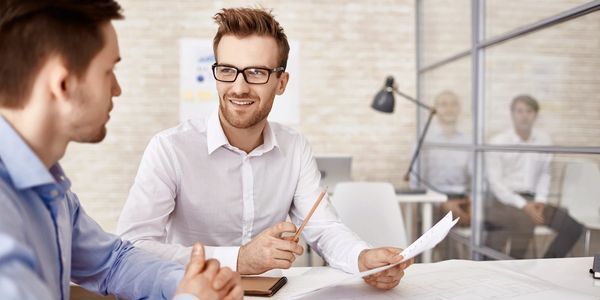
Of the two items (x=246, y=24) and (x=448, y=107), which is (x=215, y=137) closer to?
(x=246, y=24)

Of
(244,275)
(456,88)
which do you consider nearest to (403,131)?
(456,88)

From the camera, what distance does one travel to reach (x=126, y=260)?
3.63 feet

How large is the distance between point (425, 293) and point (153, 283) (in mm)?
565

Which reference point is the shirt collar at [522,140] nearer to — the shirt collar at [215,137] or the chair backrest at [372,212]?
the chair backrest at [372,212]

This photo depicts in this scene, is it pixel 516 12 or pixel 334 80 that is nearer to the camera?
pixel 516 12

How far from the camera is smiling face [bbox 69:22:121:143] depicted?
79 cm

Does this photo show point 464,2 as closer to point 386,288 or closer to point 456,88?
point 456,88

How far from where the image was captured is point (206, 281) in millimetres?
804

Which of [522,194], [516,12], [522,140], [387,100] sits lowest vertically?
[522,194]

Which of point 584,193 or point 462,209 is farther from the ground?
point 584,193

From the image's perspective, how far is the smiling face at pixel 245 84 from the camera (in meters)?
1.57

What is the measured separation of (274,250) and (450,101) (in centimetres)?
344

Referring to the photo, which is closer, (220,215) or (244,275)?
(244,275)

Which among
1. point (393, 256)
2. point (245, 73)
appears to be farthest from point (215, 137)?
point (393, 256)
